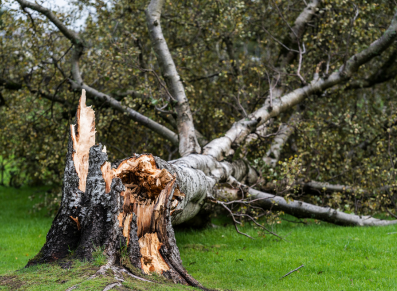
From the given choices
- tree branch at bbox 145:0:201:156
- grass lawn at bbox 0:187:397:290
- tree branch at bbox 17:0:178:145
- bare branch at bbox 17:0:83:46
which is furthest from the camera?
tree branch at bbox 17:0:178:145

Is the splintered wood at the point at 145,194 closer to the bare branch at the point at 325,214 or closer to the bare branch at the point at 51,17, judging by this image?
the bare branch at the point at 325,214

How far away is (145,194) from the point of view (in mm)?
4574

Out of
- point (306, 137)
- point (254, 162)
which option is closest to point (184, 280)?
point (254, 162)

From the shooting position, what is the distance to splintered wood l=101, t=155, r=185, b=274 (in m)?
4.15

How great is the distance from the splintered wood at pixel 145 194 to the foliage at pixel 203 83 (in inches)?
174

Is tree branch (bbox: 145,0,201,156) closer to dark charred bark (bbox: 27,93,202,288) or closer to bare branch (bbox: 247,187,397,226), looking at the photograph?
bare branch (bbox: 247,187,397,226)

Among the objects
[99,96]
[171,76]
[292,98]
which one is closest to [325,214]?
[292,98]

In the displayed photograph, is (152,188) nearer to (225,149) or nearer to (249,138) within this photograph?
(225,149)

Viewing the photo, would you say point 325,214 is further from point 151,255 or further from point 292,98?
point 151,255

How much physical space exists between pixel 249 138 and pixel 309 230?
2.72 metres

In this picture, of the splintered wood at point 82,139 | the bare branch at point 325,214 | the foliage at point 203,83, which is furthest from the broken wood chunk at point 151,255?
the foliage at point 203,83

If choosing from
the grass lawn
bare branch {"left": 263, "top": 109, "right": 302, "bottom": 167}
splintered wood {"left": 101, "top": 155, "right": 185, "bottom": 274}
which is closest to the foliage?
bare branch {"left": 263, "top": 109, "right": 302, "bottom": 167}

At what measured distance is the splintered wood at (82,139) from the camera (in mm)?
4492

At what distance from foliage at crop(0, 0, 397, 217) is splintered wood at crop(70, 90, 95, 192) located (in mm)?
3608
